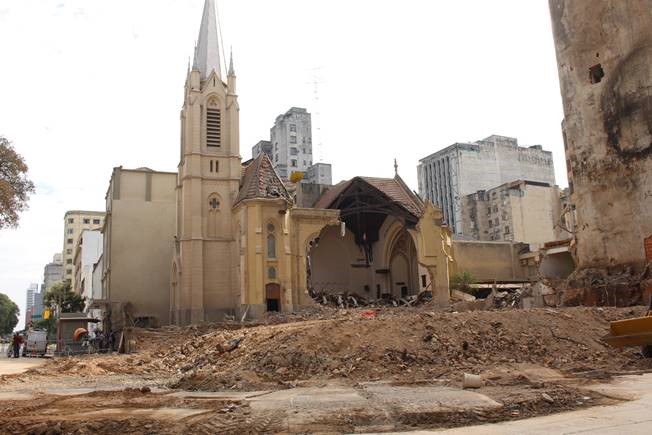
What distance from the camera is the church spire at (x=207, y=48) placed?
163 ft

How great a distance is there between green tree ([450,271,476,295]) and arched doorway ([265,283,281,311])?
17592 millimetres

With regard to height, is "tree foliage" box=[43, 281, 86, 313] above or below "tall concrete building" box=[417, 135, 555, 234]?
below

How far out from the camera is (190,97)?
47.5 m

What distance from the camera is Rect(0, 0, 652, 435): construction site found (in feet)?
36.4

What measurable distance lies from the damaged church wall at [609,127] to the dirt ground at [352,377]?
456 inches

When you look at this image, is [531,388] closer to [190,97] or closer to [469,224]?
[190,97]

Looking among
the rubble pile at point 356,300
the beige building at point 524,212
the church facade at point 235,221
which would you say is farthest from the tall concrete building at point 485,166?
the rubble pile at point 356,300

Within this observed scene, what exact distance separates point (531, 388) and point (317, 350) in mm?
6307

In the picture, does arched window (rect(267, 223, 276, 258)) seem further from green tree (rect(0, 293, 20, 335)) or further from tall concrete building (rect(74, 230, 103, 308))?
green tree (rect(0, 293, 20, 335))

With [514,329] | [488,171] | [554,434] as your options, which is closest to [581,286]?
[514,329]

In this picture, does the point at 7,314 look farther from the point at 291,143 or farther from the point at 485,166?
the point at 485,166

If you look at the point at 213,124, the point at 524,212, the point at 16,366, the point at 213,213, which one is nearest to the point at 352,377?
the point at 16,366

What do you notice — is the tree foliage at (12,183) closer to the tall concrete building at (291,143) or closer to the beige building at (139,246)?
the beige building at (139,246)

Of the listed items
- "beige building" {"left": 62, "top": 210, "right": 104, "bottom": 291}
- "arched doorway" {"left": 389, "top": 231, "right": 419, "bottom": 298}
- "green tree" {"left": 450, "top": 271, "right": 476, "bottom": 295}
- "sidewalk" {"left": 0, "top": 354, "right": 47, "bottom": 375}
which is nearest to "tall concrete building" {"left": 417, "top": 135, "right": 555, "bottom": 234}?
"arched doorway" {"left": 389, "top": 231, "right": 419, "bottom": 298}
